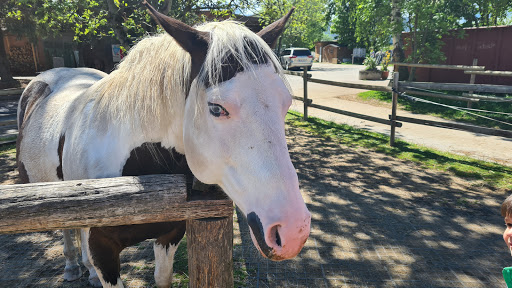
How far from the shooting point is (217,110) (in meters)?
1.31

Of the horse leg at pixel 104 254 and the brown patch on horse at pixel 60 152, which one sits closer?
the horse leg at pixel 104 254

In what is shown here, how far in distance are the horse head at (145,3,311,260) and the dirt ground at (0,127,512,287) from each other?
180cm

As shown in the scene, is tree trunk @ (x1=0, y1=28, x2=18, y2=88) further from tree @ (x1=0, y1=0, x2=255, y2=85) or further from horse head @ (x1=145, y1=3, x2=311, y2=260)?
horse head @ (x1=145, y1=3, x2=311, y2=260)

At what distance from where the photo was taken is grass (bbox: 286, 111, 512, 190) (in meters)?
5.04

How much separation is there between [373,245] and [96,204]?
9.49 ft

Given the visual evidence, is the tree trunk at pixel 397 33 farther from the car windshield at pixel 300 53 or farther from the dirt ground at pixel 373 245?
the car windshield at pixel 300 53

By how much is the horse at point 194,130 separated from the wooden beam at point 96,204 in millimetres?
159

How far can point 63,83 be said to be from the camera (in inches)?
116

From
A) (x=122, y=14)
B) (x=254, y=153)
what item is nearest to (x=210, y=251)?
(x=254, y=153)

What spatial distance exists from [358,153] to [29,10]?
1180 cm

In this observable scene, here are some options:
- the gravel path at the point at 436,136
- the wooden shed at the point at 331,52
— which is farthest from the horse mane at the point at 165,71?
the wooden shed at the point at 331,52

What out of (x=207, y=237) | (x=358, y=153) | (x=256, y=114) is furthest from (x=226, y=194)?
(x=358, y=153)

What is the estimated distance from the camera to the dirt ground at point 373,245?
283 cm

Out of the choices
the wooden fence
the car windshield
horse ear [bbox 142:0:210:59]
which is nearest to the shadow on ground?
the wooden fence
